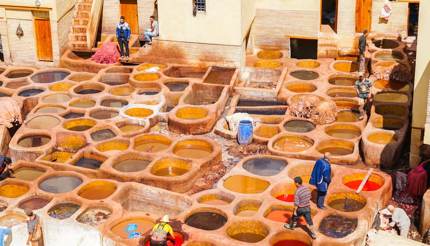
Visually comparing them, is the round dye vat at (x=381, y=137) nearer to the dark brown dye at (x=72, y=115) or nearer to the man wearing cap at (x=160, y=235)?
the man wearing cap at (x=160, y=235)

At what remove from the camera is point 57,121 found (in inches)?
1232

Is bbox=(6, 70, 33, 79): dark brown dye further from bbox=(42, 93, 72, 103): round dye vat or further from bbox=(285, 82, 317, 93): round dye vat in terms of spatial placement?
bbox=(285, 82, 317, 93): round dye vat

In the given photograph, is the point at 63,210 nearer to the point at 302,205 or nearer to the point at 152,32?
the point at 302,205

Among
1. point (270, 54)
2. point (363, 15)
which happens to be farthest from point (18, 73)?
point (363, 15)

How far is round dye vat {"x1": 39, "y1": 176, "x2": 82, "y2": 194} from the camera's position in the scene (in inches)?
1067

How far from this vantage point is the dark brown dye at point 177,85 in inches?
1316

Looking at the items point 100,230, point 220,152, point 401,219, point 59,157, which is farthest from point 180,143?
point 401,219

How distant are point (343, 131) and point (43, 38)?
14.8 meters

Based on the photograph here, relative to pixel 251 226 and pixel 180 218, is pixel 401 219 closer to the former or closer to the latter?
pixel 251 226

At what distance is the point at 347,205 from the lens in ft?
83.7

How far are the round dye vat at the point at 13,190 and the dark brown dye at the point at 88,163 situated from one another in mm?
2290

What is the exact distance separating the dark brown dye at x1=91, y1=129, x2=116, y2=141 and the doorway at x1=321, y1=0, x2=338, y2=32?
1239cm

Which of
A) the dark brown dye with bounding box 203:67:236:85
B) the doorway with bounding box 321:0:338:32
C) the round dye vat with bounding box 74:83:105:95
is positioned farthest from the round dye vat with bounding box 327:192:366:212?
the doorway with bounding box 321:0:338:32

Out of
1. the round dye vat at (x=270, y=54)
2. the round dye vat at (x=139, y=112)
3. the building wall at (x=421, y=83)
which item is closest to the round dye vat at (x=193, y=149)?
the round dye vat at (x=139, y=112)
